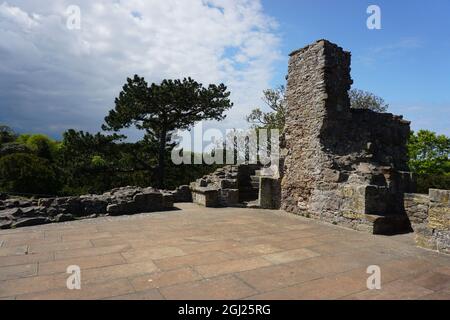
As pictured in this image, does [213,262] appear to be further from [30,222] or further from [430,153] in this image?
[430,153]

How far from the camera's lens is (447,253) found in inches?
202

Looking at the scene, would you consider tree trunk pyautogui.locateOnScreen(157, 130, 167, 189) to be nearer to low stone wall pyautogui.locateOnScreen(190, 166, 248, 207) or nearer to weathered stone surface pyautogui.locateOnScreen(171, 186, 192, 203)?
low stone wall pyautogui.locateOnScreen(190, 166, 248, 207)

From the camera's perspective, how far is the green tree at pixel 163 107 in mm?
19312

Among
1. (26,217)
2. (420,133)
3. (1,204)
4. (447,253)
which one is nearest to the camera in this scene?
(447,253)

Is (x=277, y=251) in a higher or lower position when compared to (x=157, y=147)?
lower

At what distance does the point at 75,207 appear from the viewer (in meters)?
8.48

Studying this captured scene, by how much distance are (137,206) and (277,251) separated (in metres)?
5.24

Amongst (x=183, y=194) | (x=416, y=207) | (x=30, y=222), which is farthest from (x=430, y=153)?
(x=30, y=222)

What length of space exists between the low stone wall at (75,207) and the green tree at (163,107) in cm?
1043

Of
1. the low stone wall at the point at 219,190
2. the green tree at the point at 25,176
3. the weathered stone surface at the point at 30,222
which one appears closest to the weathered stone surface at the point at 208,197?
the low stone wall at the point at 219,190

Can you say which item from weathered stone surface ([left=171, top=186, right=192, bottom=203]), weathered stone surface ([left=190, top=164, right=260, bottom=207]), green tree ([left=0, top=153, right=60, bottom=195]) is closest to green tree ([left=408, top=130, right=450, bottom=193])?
weathered stone surface ([left=190, top=164, right=260, bottom=207])

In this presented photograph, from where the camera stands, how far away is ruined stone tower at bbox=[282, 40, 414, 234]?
721cm
